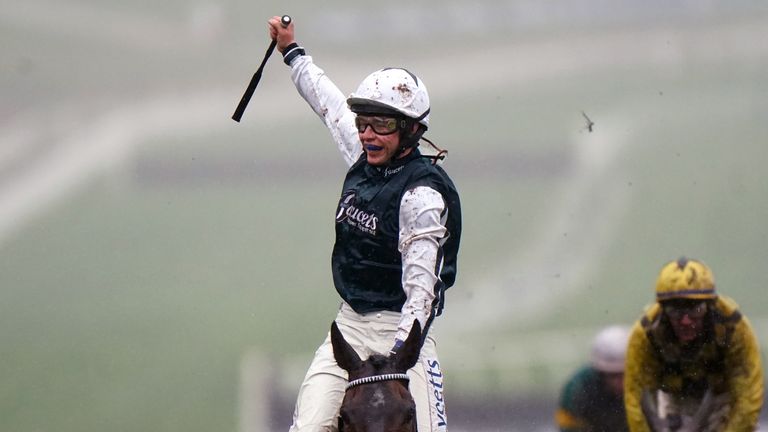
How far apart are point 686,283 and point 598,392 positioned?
1.36m

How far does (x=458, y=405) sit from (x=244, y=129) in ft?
6.56

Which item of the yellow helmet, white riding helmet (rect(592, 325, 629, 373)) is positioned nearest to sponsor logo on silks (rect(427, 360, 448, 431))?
the yellow helmet

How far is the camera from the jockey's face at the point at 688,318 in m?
7.37

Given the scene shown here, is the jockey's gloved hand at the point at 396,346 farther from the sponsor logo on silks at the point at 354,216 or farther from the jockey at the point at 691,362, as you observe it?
the jockey at the point at 691,362

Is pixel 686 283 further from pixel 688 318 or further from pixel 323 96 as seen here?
pixel 323 96

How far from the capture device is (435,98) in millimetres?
8766

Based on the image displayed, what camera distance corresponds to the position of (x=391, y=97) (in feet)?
18.5

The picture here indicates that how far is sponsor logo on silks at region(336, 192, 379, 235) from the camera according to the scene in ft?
18.4

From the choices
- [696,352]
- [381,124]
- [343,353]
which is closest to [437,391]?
[343,353]

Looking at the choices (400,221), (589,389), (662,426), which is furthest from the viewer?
(589,389)

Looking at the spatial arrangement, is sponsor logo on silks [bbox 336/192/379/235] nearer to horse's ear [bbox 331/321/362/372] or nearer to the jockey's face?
horse's ear [bbox 331/321/362/372]

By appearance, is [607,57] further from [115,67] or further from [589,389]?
[115,67]

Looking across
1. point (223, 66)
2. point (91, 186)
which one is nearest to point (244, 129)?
point (223, 66)

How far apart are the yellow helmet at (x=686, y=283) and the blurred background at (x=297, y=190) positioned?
145 cm
